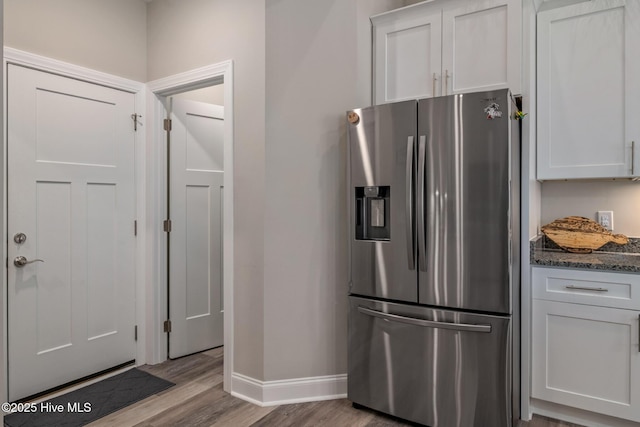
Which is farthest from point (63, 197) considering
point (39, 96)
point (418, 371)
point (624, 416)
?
point (624, 416)

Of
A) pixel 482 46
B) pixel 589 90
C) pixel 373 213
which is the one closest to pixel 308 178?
pixel 373 213

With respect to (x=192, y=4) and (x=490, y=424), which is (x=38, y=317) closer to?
(x=192, y=4)

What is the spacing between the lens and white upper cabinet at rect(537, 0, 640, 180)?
93.8 inches

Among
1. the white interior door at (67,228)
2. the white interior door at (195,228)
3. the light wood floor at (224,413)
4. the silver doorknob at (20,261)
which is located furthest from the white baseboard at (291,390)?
the silver doorknob at (20,261)

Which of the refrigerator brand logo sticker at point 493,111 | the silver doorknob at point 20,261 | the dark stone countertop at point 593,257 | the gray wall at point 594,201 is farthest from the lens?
the gray wall at point 594,201

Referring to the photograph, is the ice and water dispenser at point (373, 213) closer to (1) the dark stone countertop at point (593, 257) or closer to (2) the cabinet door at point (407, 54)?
(2) the cabinet door at point (407, 54)

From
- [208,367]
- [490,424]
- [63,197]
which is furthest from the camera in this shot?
[208,367]

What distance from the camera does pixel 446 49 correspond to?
2.42m

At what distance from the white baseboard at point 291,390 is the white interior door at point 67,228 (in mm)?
1110

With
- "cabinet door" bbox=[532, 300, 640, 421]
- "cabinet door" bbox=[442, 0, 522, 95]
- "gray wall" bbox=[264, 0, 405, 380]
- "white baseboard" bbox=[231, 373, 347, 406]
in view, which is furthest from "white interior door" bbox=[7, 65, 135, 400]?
"cabinet door" bbox=[532, 300, 640, 421]

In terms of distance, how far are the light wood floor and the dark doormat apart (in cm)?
9

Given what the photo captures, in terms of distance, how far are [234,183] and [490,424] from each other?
1.96 m

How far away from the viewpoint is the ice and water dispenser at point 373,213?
2.36 m

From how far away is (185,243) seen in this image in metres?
3.28
